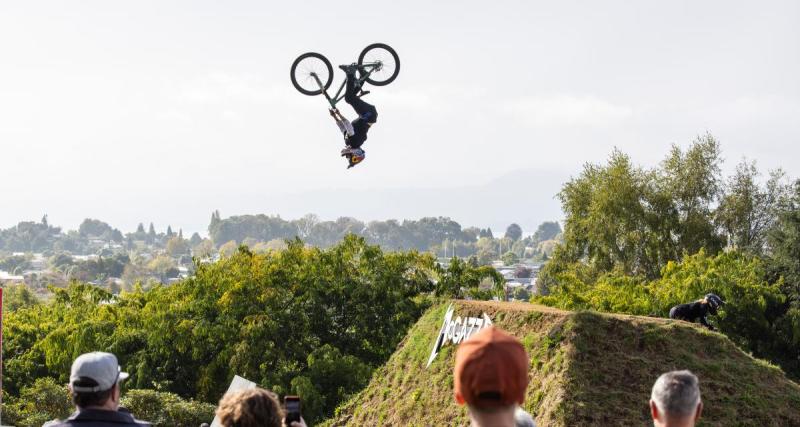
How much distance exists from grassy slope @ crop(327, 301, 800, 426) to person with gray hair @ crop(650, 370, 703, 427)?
7431 mm

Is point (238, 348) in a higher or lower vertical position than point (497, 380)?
lower

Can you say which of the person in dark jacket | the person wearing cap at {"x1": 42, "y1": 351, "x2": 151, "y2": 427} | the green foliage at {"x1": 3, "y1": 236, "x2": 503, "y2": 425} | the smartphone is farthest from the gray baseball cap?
the green foliage at {"x1": 3, "y1": 236, "x2": 503, "y2": 425}

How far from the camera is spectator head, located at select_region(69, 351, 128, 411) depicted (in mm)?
5582

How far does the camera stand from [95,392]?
5.61 meters

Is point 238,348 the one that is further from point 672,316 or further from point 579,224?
point 579,224

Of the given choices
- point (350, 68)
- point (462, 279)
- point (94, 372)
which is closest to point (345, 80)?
point (350, 68)

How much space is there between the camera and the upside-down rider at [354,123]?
15716mm

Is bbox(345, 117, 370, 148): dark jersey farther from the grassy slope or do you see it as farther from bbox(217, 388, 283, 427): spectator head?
bbox(217, 388, 283, 427): spectator head

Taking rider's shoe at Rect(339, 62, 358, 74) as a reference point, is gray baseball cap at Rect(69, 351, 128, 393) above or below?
below

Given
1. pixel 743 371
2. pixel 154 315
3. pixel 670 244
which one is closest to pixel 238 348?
pixel 154 315

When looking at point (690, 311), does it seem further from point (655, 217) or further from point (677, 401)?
point (655, 217)

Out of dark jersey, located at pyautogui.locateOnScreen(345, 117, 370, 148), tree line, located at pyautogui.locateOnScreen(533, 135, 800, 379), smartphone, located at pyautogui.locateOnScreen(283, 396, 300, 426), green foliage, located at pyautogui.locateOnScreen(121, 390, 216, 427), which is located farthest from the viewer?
tree line, located at pyautogui.locateOnScreen(533, 135, 800, 379)

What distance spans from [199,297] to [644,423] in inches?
883

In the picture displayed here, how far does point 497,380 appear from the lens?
438cm
